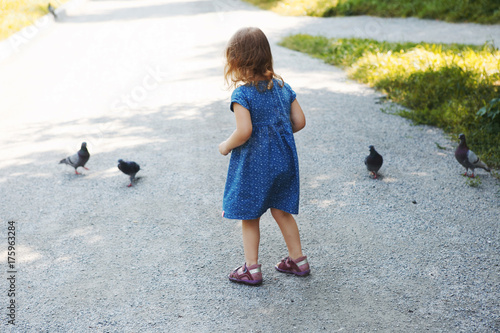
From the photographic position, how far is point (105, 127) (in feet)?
22.9

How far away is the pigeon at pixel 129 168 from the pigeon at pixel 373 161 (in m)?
2.46

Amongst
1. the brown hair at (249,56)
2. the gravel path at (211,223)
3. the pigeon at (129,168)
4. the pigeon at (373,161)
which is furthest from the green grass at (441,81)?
the pigeon at (129,168)

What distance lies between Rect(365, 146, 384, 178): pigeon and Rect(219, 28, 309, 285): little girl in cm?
185

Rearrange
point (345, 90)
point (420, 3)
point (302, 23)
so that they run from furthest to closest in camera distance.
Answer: point (302, 23) → point (420, 3) → point (345, 90)

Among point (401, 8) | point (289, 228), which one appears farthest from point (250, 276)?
point (401, 8)

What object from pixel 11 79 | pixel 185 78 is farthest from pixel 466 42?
pixel 11 79

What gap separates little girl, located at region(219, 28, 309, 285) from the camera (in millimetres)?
2988

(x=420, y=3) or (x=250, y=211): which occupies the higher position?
(x=420, y=3)

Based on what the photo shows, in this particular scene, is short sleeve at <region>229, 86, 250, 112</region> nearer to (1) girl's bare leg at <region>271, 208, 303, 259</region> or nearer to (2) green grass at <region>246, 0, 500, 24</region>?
(1) girl's bare leg at <region>271, 208, 303, 259</region>

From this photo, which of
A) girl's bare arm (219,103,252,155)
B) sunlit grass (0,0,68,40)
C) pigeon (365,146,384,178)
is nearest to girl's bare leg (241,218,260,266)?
girl's bare arm (219,103,252,155)

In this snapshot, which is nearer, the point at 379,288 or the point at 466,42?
the point at 379,288

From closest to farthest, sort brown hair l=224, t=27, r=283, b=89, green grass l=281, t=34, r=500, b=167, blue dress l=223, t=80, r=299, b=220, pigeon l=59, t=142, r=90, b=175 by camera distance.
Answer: brown hair l=224, t=27, r=283, b=89 < blue dress l=223, t=80, r=299, b=220 < pigeon l=59, t=142, r=90, b=175 < green grass l=281, t=34, r=500, b=167

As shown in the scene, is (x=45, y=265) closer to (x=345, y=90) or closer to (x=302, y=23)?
(x=345, y=90)

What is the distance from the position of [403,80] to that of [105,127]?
16.0ft
